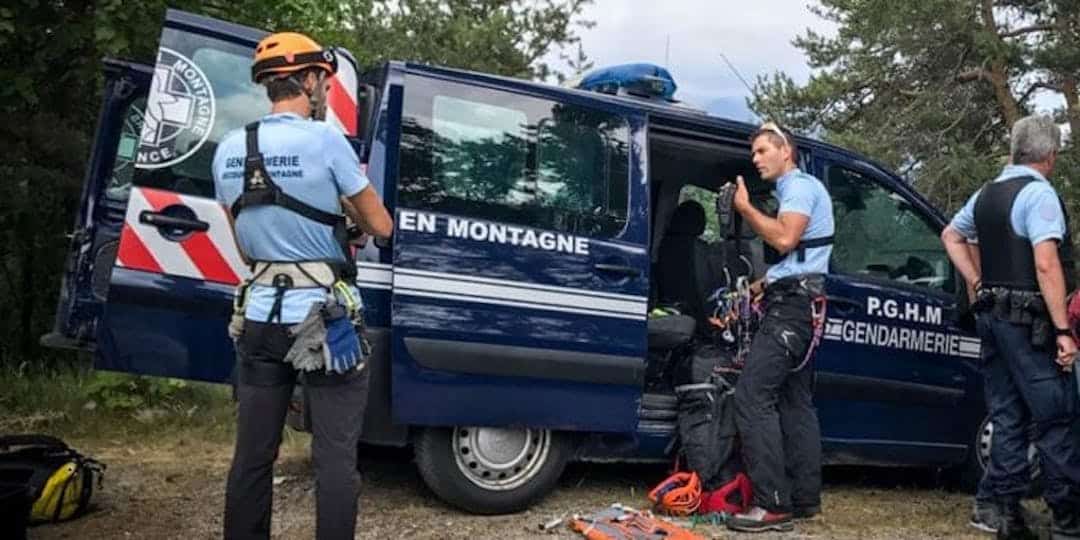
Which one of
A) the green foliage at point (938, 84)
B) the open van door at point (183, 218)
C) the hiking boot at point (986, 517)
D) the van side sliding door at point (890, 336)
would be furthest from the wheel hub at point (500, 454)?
the green foliage at point (938, 84)

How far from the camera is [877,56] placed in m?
15.6

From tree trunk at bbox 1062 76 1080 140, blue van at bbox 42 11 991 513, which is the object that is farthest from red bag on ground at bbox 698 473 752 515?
tree trunk at bbox 1062 76 1080 140

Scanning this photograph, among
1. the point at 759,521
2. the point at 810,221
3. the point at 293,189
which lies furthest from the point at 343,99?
the point at 759,521

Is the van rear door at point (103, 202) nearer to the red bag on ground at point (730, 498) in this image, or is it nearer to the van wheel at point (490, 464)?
the van wheel at point (490, 464)

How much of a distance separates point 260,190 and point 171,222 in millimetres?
1046

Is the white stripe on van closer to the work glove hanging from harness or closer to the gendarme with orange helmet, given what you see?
the work glove hanging from harness

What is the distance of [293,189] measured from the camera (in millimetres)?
3123

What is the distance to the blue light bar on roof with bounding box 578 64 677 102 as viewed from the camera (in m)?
5.11

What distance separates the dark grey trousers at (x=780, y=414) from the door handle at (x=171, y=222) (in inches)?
94.9

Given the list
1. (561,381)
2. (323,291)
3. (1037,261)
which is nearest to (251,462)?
(323,291)

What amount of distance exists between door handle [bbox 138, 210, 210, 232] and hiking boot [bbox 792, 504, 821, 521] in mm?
2859

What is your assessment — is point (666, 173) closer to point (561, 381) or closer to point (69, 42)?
point (561, 381)

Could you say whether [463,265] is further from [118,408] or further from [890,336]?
Result: [118,408]

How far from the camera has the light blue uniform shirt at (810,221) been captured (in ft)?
14.8
